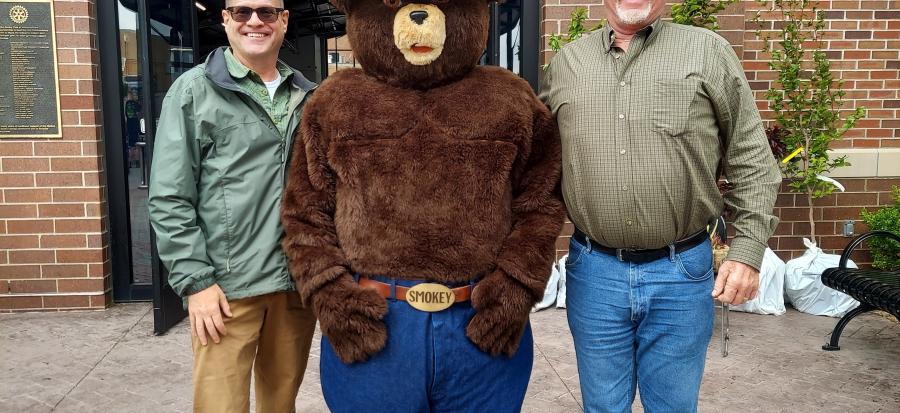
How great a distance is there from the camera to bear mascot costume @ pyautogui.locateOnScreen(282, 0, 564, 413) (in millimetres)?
2061

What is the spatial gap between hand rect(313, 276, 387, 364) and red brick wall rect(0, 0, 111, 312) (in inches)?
147

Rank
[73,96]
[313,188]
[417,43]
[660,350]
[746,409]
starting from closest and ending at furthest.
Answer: [417,43]
[313,188]
[660,350]
[746,409]
[73,96]

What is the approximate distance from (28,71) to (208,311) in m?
3.69

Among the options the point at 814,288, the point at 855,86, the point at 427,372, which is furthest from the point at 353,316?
the point at 855,86

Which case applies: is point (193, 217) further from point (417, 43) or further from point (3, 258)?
point (3, 258)

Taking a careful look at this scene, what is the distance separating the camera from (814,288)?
5.21 m

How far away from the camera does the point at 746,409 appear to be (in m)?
3.59

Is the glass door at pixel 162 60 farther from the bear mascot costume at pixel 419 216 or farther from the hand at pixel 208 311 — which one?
the bear mascot costume at pixel 419 216

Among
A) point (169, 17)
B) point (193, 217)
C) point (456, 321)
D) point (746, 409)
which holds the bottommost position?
point (746, 409)

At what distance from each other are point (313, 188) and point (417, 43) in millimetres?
552

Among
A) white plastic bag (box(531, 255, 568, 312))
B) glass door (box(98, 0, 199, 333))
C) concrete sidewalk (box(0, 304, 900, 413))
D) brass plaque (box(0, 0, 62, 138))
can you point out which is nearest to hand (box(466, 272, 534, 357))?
concrete sidewalk (box(0, 304, 900, 413))

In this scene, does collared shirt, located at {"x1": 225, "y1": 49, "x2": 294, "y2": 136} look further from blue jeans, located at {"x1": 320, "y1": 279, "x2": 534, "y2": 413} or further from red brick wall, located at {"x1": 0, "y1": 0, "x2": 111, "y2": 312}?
red brick wall, located at {"x1": 0, "y1": 0, "x2": 111, "y2": 312}

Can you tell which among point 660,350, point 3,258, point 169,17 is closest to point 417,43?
point 660,350

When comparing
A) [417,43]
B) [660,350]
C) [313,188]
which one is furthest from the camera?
[660,350]
